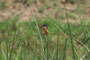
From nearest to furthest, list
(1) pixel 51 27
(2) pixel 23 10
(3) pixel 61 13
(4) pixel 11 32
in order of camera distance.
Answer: (4) pixel 11 32 < (1) pixel 51 27 < (3) pixel 61 13 < (2) pixel 23 10

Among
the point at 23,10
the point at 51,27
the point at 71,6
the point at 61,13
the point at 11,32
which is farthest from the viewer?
the point at 71,6

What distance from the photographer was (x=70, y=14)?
173 inches

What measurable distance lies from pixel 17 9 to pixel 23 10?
168mm

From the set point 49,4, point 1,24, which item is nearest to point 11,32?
point 1,24

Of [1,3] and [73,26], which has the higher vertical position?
[1,3]

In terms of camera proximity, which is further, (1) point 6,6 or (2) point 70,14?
(1) point 6,6

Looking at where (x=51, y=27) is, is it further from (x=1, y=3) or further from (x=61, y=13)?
(x=1, y=3)

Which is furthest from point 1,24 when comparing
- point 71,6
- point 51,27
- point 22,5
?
point 71,6

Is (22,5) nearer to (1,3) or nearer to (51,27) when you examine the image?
(1,3)

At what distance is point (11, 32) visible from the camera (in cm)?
334

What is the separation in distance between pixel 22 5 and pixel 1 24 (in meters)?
1.25

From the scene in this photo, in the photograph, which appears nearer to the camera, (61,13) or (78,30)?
(78,30)

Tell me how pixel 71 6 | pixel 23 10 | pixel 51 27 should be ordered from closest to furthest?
pixel 51 27
pixel 23 10
pixel 71 6

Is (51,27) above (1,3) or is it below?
below
